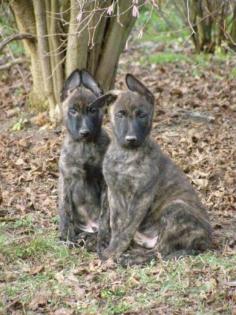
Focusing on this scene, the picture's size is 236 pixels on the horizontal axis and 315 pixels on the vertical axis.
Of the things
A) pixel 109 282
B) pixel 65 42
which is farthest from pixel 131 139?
pixel 65 42

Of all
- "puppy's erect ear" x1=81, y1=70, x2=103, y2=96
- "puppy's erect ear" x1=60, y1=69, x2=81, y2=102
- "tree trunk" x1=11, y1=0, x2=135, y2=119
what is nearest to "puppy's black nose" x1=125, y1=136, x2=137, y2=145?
"puppy's erect ear" x1=81, y1=70, x2=103, y2=96

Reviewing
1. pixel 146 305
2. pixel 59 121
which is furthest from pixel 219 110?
pixel 146 305

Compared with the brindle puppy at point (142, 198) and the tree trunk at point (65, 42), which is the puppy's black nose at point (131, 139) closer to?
the brindle puppy at point (142, 198)

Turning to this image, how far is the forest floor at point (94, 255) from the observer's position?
6953 millimetres

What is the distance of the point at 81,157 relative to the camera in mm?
8555

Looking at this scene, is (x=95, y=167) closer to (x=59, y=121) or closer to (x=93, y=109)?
(x=93, y=109)

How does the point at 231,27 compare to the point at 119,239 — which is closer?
the point at 119,239

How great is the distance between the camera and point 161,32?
22297 mm

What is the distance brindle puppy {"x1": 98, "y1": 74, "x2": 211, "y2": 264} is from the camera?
8008 millimetres

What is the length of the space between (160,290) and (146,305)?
0.34m

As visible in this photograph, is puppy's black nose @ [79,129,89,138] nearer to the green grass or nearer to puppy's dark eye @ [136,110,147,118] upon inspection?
puppy's dark eye @ [136,110,147,118]

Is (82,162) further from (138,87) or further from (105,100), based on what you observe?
(138,87)

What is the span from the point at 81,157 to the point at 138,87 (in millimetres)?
985

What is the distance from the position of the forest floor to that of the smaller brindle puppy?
0.38m
